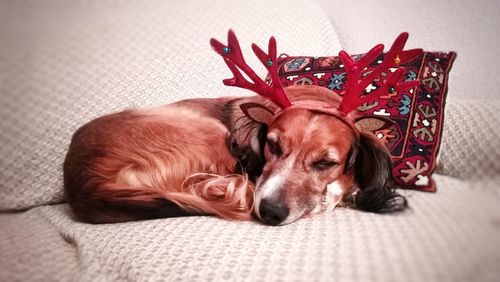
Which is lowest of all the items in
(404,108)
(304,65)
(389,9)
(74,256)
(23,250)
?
(74,256)

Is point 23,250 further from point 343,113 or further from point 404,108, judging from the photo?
point 404,108

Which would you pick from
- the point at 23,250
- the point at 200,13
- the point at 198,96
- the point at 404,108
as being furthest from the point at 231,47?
the point at 23,250

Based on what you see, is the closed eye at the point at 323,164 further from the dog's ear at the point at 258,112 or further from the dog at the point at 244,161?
the dog's ear at the point at 258,112

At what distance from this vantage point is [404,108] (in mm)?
1223

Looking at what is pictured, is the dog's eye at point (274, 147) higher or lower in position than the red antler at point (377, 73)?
lower

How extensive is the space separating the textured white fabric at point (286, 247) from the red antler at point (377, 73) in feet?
1.10

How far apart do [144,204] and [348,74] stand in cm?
70

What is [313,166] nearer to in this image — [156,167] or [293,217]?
[293,217]

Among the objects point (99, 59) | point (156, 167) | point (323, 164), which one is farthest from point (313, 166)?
point (99, 59)

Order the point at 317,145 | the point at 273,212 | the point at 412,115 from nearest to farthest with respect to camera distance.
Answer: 1. the point at 273,212
2. the point at 317,145
3. the point at 412,115

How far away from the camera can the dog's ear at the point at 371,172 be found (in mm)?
1070

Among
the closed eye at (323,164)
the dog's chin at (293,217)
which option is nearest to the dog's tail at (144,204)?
the dog's chin at (293,217)

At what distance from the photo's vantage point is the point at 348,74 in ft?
3.51

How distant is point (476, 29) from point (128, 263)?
125 centimetres
